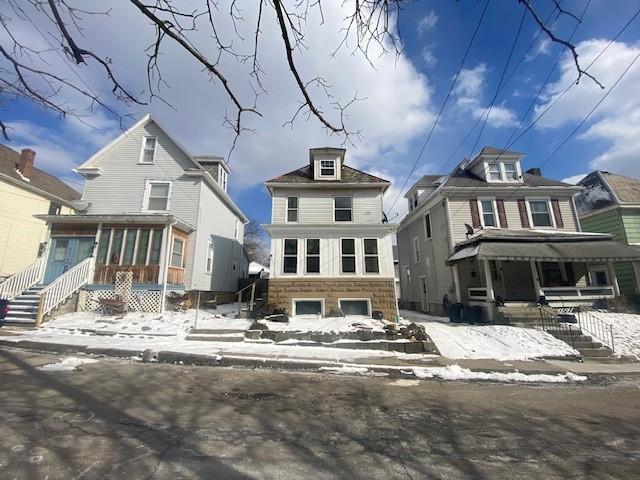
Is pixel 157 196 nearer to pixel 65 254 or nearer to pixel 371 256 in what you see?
pixel 65 254

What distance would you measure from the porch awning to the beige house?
64.6 ft

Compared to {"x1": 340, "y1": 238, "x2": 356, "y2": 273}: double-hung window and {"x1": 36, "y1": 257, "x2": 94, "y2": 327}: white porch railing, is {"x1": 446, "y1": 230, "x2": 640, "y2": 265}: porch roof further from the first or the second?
{"x1": 36, "y1": 257, "x2": 94, "y2": 327}: white porch railing

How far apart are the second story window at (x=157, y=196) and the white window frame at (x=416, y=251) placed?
15.2 meters

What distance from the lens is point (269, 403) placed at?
4.77 meters

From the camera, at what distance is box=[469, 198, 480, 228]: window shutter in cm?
1575

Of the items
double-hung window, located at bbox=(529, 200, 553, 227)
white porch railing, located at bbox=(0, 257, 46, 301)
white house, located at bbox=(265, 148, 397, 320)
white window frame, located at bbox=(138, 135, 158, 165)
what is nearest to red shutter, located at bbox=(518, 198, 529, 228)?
double-hung window, located at bbox=(529, 200, 553, 227)

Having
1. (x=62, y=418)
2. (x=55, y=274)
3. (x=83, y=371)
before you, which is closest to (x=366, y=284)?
(x=83, y=371)

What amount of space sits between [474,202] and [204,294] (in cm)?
1497

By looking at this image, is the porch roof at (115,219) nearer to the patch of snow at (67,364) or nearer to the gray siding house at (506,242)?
the patch of snow at (67,364)

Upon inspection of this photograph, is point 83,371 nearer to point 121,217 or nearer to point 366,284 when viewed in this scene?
point 121,217

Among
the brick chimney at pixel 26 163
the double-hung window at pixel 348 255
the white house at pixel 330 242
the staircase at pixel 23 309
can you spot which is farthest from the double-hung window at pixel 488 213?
the brick chimney at pixel 26 163

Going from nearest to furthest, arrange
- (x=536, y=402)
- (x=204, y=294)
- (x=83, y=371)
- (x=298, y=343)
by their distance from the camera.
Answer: (x=536, y=402)
(x=83, y=371)
(x=298, y=343)
(x=204, y=294)

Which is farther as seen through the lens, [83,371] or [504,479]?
[83,371]

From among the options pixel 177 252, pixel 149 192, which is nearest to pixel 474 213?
pixel 177 252
